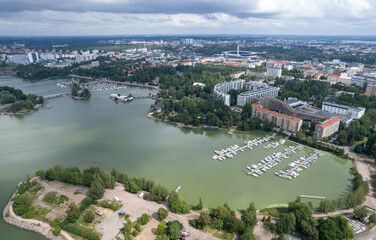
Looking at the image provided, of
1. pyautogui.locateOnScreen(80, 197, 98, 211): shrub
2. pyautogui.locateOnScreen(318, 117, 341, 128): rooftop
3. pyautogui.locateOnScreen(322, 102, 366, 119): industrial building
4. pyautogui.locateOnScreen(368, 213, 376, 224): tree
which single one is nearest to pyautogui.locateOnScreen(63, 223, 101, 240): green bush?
pyautogui.locateOnScreen(80, 197, 98, 211): shrub

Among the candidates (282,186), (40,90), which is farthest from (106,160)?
(40,90)

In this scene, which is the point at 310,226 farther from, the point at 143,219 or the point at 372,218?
the point at 143,219

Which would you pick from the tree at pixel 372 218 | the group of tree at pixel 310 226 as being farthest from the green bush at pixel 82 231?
the tree at pixel 372 218

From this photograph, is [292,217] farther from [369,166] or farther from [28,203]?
[28,203]

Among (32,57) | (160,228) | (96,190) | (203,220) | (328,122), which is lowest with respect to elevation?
(160,228)

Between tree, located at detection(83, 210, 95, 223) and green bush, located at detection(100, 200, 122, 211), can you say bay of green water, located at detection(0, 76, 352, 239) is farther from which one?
green bush, located at detection(100, 200, 122, 211)

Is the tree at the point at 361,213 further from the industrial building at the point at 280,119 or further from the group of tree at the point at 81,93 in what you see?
the group of tree at the point at 81,93

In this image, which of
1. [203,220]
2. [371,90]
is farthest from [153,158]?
[371,90]
